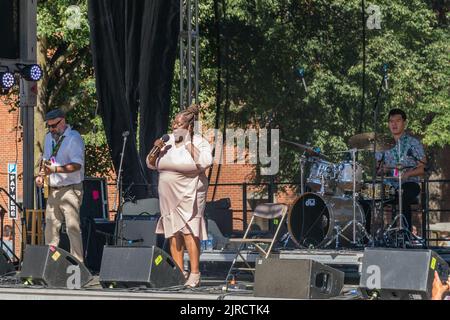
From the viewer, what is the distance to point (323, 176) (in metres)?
11.6

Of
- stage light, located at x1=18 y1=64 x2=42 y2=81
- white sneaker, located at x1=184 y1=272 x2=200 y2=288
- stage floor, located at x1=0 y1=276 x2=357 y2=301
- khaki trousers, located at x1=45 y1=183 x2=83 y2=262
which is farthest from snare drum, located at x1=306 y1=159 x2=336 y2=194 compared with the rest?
stage light, located at x1=18 y1=64 x2=42 y2=81

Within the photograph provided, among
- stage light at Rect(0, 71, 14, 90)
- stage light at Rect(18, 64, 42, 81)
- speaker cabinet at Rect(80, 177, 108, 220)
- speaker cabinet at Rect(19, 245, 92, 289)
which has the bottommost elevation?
speaker cabinet at Rect(19, 245, 92, 289)

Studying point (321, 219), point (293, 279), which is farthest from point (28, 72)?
point (293, 279)

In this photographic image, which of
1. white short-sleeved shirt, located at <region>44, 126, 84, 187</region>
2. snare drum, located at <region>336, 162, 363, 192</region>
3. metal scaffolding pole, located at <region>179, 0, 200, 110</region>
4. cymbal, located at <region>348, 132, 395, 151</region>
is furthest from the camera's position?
metal scaffolding pole, located at <region>179, 0, 200, 110</region>

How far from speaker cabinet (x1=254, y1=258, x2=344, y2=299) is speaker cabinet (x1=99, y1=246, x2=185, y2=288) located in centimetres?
91

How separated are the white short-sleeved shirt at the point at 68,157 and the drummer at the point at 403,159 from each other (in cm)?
307

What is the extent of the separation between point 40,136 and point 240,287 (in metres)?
12.4

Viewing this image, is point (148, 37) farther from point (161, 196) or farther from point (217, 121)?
point (161, 196)

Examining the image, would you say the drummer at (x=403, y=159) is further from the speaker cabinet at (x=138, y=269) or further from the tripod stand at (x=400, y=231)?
the speaker cabinet at (x=138, y=269)

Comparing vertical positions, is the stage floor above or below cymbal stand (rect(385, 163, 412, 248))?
below

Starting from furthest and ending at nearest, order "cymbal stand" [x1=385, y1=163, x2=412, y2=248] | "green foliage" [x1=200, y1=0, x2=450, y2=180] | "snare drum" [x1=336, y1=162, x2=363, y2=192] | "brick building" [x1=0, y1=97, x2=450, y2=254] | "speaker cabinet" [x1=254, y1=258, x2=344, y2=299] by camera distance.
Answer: "brick building" [x1=0, y1=97, x2=450, y2=254] → "green foliage" [x1=200, y1=0, x2=450, y2=180] → "snare drum" [x1=336, y1=162, x2=363, y2=192] → "cymbal stand" [x1=385, y1=163, x2=412, y2=248] → "speaker cabinet" [x1=254, y1=258, x2=344, y2=299]

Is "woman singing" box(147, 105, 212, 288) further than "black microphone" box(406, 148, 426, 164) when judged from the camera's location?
No

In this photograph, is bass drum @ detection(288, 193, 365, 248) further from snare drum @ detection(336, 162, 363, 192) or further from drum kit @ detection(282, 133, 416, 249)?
snare drum @ detection(336, 162, 363, 192)

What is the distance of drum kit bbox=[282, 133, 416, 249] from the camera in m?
11.4
